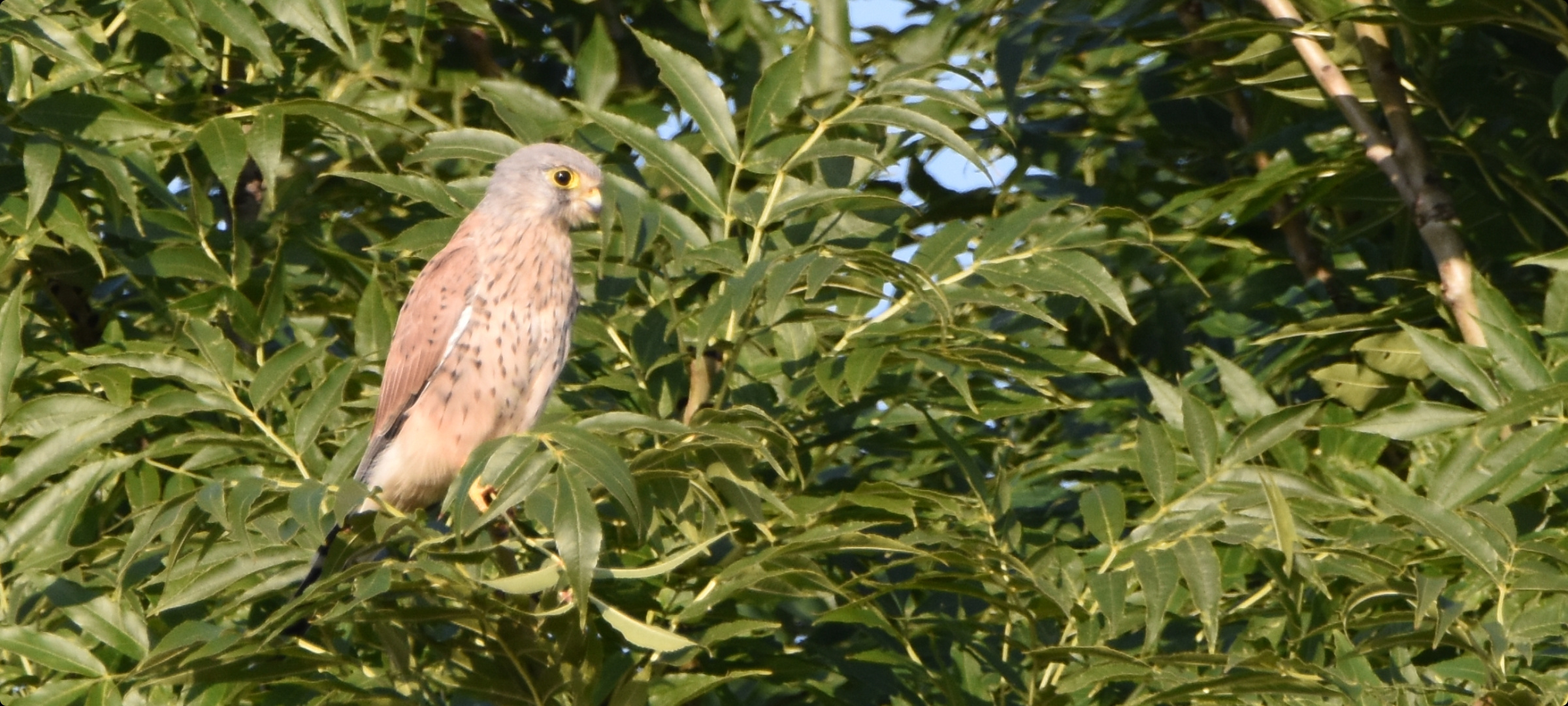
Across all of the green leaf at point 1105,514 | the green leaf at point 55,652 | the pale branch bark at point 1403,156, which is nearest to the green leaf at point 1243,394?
the pale branch bark at point 1403,156

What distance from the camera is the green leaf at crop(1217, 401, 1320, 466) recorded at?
2.94 metres

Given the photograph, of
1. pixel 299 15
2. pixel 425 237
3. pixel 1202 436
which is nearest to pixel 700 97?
pixel 425 237

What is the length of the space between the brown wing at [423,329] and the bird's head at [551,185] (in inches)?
5.7

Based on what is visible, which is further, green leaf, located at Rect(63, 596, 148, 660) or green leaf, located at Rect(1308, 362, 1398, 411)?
green leaf, located at Rect(1308, 362, 1398, 411)

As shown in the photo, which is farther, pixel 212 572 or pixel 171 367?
pixel 171 367

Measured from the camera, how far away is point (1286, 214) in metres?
4.06

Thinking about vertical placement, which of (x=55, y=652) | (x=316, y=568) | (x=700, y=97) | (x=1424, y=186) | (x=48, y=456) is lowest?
(x=55, y=652)

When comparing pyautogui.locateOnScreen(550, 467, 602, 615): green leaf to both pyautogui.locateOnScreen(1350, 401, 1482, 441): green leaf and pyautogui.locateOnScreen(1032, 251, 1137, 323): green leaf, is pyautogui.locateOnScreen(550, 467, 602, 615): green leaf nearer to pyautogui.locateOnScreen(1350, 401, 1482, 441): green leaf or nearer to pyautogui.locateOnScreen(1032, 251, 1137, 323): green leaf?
pyautogui.locateOnScreen(1032, 251, 1137, 323): green leaf

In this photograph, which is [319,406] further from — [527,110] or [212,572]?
[527,110]

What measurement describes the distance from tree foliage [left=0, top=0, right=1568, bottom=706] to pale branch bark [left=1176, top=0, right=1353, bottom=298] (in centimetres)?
2

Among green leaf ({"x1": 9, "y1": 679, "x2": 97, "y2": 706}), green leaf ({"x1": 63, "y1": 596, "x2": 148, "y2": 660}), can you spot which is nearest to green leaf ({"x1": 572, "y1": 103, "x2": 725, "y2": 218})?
green leaf ({"x1": 63, "y1": 596, "x2": 148, "y2": 660})

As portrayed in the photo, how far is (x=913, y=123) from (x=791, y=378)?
0.64m

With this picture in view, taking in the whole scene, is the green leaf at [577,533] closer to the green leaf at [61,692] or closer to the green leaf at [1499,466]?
the green leaf at [61,692]

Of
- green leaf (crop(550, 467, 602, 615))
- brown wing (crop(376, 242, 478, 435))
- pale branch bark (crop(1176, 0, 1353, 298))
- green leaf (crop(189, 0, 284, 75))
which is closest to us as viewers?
green leaf (crop(550, 467, 602, 615))
